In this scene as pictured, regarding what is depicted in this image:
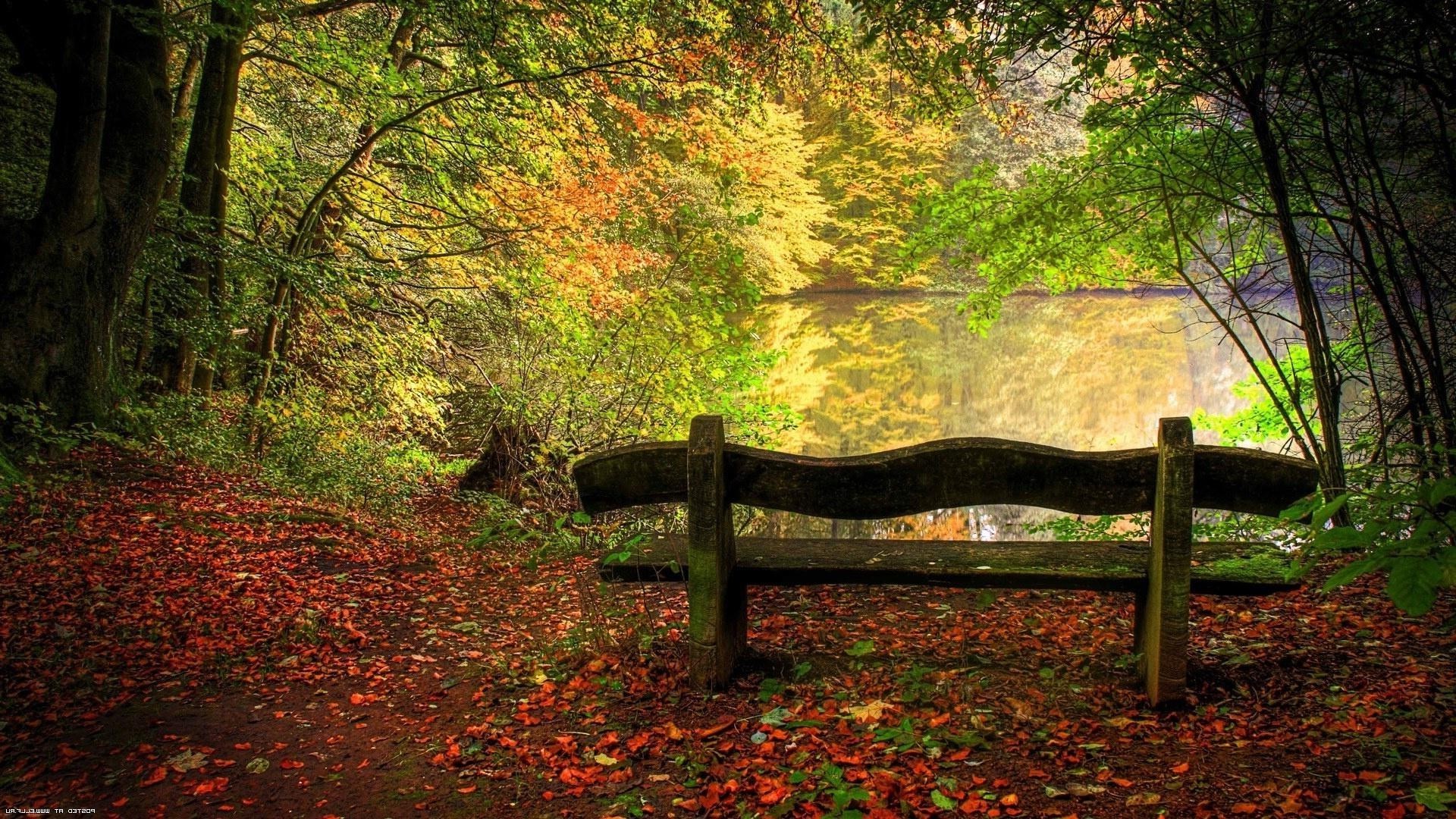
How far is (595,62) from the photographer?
8273 mm

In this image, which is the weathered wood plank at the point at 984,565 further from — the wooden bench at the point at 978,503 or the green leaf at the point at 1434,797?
the green leaf at the point at 1434,797

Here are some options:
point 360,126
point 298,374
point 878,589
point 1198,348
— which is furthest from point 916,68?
point 1198,348

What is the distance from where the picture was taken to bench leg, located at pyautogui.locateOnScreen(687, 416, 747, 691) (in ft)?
9.92

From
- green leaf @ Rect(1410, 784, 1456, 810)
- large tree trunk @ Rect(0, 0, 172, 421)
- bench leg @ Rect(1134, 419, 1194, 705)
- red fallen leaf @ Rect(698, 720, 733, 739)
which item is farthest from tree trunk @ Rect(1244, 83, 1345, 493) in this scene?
large tree trunk @ Rect(0, 0, 172, 421)

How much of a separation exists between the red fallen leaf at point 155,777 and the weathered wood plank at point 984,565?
1.78m

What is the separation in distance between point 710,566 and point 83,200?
6436mm

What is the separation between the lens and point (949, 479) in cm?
299

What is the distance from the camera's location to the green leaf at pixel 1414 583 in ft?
5.81

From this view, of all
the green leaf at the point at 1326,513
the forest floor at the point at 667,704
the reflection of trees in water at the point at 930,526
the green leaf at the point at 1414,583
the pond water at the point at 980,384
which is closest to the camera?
the green leaf at the point at 1414,583

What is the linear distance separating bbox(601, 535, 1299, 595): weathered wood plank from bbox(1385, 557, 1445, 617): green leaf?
3.72ft

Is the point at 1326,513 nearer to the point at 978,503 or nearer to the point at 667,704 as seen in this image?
the point at 978,503

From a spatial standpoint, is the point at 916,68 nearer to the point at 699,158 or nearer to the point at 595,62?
the point at 595,62

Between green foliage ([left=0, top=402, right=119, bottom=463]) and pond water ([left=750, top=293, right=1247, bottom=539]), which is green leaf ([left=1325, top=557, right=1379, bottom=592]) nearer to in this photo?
pond water ([left=750, top=293, right=1247, bottom=539])

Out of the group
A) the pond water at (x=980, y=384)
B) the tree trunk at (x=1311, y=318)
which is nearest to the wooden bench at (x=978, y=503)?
the tree trunk at (x=1311, y=318)
